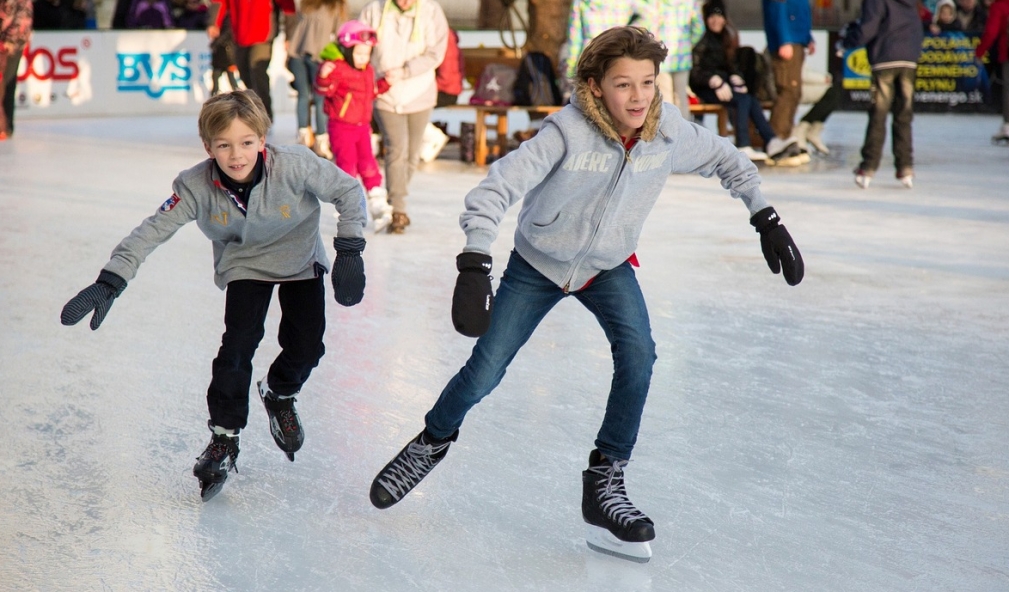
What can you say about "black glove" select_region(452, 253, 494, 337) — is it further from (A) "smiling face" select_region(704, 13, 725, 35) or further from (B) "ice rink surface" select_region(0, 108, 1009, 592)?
(A) "smiling face" select_region(704, 13, 725, 35)

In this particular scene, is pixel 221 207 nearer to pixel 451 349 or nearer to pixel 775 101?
pixel 451 349

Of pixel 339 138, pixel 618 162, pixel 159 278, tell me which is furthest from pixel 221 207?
pixel 339 138

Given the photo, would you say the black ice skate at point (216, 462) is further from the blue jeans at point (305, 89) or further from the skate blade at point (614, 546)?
the blue jeans at point (305, 89)

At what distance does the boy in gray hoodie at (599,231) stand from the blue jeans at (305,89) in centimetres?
773

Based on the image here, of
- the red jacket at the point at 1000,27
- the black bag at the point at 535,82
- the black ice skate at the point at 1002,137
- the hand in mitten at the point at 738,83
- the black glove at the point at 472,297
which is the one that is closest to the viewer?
the black glove at the point at 472,297

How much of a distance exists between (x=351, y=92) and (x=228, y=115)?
353 cm

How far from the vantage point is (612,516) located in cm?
223

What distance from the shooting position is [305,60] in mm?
9992

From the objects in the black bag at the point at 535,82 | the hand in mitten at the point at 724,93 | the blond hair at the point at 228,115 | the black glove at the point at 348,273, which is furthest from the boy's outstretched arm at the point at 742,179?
the hand in mitten at the point at 724,93

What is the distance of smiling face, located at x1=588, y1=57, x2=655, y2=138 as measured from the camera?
2172mm

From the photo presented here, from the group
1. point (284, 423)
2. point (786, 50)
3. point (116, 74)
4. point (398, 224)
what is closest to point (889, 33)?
point (786, 50)

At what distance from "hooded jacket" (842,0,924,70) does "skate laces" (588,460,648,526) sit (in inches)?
221

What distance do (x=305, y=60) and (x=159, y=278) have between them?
17.9ft

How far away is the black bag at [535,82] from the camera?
29.2 feet
